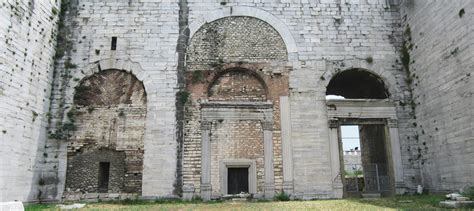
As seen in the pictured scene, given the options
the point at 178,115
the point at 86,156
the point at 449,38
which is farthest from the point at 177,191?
the point at 449,38

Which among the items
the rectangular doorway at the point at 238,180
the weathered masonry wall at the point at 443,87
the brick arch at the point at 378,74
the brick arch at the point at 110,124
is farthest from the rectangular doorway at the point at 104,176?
the weathered masonry wall at the point at 443,87

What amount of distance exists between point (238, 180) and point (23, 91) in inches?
299

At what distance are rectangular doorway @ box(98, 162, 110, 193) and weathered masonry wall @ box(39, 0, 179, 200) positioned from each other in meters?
1.14

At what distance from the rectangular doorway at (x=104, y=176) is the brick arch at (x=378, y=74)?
856 cm

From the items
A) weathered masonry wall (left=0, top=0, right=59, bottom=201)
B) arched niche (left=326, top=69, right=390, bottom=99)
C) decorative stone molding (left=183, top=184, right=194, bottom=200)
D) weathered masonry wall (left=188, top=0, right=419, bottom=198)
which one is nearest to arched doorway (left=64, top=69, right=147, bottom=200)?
weathered masonry wall (left=0, top=0, right=59, bottom=201)

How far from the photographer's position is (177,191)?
1212 cm

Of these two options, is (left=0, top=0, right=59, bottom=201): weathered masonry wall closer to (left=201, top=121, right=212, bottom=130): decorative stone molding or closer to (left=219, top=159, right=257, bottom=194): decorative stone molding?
(left=201, top=121, right=212, bottom=130): decorative stone molding

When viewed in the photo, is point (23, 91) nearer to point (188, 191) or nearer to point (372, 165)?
point (188, 191)

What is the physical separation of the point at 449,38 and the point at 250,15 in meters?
6.93

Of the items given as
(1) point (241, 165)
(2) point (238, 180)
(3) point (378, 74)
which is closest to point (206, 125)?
(1) point (241, 165)

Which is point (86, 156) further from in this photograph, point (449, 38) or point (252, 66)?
point (449, 38)

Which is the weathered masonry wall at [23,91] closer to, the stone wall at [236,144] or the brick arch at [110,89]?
the brick arch at [110,89]

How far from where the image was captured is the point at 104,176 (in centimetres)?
1263

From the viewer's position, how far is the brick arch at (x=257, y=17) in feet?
45.1
